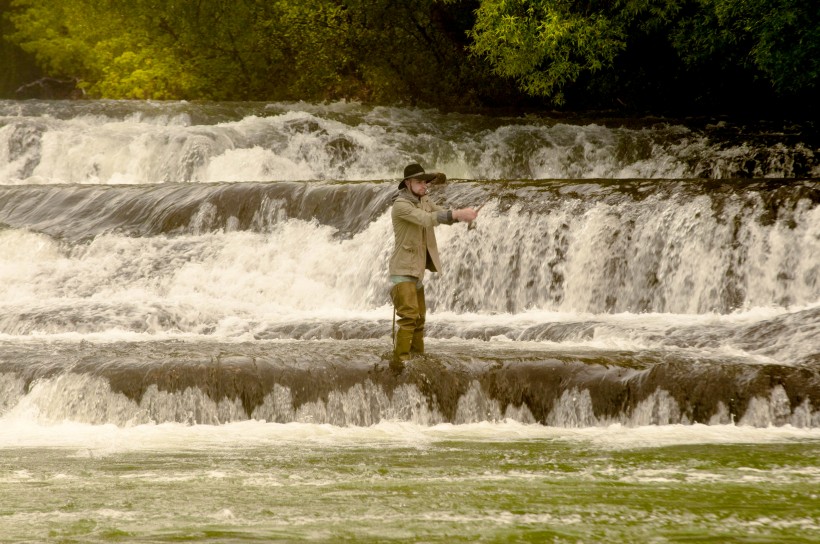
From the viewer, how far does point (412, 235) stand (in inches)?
428

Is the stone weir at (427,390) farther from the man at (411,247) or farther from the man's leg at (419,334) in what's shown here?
the man at (411,247)

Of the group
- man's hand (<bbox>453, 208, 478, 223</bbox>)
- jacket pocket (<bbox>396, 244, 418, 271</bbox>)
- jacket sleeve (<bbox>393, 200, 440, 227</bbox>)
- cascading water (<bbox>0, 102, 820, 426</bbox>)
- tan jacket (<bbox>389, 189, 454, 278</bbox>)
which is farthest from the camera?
cascading water (<bbox>0, 102, 820, 426</bbox>)

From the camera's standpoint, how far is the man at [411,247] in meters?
10.7

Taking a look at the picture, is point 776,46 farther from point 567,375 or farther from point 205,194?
point 567,375

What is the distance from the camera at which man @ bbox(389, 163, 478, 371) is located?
1070 cm

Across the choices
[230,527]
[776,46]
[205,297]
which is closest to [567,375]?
[230,527]

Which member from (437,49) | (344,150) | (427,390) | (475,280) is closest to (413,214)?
(427,390)

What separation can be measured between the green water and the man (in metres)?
1.71

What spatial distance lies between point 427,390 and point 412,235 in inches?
51.5

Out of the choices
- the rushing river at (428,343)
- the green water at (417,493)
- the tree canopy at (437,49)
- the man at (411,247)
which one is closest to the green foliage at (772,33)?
the tree canopy at (437,49)

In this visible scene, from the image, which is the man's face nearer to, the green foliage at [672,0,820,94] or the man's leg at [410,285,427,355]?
the man's leg at [410,285,427,355]

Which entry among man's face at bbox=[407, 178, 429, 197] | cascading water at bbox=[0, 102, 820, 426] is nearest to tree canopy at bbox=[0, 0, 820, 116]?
cascading water at bbox=[0, 102, 820, 426]

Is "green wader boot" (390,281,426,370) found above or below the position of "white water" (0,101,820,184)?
below

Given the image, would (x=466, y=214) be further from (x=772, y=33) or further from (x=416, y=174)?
(x=772, y=33)
